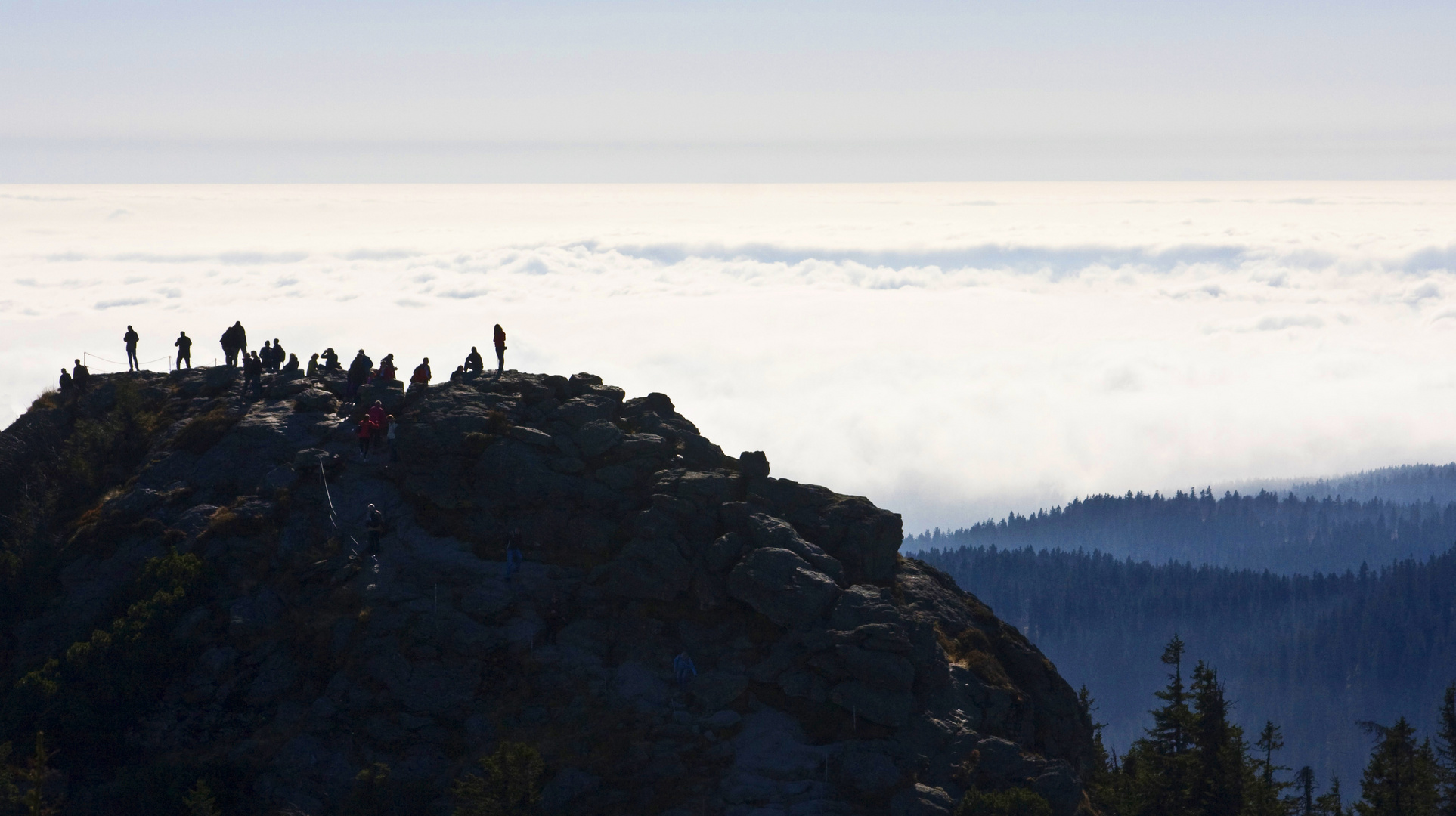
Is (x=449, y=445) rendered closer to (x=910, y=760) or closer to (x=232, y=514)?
(x=232, y=514)

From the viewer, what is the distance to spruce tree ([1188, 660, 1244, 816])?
54031 mm

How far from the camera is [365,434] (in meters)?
59.7

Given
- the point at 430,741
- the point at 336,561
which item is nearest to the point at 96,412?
the point at 336,561

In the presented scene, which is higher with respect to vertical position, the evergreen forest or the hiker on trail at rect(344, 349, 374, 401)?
the hiker on trail at rect(344, 349, 374, 401)

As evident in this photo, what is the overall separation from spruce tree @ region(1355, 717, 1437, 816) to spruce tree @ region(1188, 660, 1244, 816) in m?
11.6

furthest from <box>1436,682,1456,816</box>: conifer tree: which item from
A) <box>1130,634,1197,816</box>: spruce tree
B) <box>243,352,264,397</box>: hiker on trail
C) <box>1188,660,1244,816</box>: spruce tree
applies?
<box>243,352,264,397</box>: hiker on trail

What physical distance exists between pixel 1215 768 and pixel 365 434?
44440 millimetres

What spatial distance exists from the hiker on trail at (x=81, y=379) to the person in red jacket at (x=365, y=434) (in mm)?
20563

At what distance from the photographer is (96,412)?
6700 cm

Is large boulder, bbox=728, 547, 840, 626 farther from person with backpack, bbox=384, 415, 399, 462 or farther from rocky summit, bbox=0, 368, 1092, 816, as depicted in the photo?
person with backpack, bbox=384, 415, 399, 462

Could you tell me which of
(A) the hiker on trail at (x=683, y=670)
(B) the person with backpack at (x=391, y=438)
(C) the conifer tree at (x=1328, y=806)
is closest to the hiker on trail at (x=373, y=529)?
(B) the person with backpack at (x=391, y=438)

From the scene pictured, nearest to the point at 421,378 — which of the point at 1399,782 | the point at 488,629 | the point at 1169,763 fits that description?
the point at 488,629

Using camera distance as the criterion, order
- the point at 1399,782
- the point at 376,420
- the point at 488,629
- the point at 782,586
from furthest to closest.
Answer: the point at 1399,782 < the point at 376,420 < the point at 782,586 < the point at 488,629

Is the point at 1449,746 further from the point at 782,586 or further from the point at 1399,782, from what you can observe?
the point at 782,586
